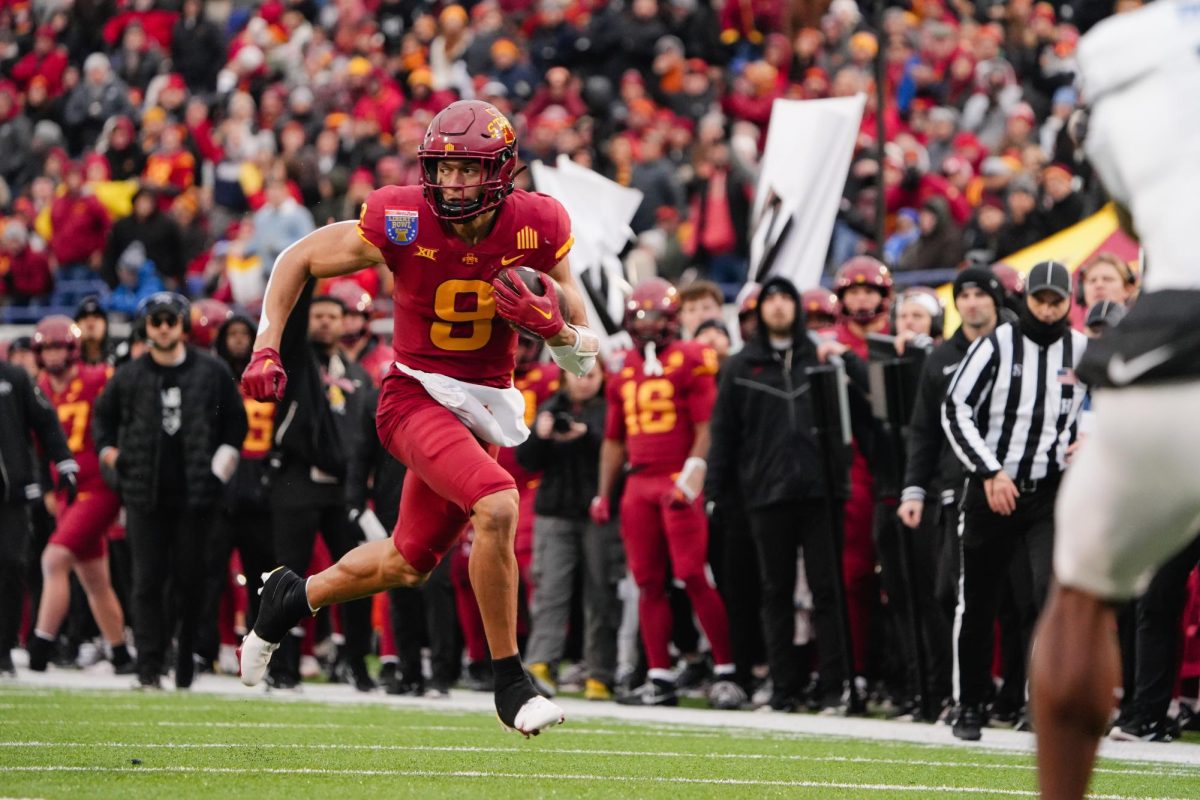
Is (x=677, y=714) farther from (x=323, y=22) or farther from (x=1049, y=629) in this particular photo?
(x=323, y=22)

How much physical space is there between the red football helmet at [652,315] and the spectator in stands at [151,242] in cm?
814

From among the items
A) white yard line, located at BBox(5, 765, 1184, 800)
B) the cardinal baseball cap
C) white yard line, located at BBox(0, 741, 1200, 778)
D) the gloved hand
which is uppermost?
the cardinal baseball cap

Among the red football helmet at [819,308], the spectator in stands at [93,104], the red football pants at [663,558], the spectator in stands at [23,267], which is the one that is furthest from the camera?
the spectator in stands at [93,104]

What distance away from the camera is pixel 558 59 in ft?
64.4

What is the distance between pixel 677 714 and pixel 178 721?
2.71 metres

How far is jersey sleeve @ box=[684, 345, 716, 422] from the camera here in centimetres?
1063

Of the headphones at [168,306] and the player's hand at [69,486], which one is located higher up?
the headphones at [168,306]

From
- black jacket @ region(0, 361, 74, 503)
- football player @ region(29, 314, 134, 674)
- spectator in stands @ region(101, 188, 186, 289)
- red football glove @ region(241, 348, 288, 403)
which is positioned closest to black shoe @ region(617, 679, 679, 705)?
football player @ region(29, 314, 134, 674)

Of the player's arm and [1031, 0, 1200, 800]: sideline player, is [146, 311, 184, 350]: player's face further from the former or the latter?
[1031, 0, 1200, 800]: sideline player

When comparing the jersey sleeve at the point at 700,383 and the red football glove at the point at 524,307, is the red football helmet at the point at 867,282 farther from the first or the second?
the red football glove at the point at 524,307

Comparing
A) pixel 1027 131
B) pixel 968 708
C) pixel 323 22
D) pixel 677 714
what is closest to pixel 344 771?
pixel 968 708

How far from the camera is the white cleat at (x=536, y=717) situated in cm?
587

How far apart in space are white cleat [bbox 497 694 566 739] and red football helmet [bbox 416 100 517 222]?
1.65 meters

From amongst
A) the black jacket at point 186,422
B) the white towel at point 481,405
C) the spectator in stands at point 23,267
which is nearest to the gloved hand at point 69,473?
the black jacket at point 186,422
